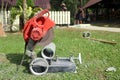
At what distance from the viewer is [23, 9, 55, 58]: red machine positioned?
7.30 metres

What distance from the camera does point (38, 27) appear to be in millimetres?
7344

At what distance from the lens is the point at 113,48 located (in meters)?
9.99

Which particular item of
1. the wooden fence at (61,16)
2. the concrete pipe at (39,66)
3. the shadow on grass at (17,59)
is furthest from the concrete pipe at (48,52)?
the wooden fence at (61,16)

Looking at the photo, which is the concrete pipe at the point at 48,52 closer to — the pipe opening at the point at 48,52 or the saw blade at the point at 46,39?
the pipe opening at the point at 48,52

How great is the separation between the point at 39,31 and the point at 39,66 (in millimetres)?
784

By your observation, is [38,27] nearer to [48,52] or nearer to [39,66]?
[48,52]

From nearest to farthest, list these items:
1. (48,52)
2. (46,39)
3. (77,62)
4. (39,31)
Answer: (39,31) < (46,39) < (48,52) < (77,62)

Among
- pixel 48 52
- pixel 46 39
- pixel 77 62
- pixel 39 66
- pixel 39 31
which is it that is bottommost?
pixel 77 62

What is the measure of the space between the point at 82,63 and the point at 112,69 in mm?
888

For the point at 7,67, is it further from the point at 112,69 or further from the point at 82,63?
the point at 112,69

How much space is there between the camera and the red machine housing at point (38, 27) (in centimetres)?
727

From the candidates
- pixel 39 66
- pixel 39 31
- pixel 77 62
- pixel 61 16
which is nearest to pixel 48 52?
pixel 39 66

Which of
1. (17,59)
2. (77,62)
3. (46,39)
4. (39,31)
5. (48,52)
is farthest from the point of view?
(17,59)

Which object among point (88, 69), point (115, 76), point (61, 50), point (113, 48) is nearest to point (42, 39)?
point (88, 69)
